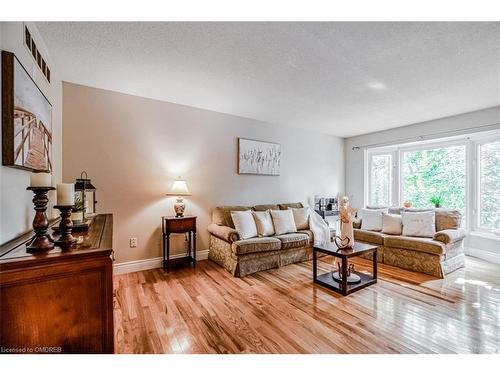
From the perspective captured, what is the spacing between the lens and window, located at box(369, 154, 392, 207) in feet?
16.2

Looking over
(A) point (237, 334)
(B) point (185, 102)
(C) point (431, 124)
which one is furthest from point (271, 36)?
(C) point (431, 124)

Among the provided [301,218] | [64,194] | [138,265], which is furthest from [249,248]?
[64,194]

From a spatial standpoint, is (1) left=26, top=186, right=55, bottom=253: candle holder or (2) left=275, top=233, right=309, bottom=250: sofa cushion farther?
(2) left=275, top=233, right=309, bottom=250: sofa cushion

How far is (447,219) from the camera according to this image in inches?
132

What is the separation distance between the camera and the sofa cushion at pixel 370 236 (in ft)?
11.5

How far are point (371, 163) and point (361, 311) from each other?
3.90 m

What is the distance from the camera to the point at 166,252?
10.8 ft

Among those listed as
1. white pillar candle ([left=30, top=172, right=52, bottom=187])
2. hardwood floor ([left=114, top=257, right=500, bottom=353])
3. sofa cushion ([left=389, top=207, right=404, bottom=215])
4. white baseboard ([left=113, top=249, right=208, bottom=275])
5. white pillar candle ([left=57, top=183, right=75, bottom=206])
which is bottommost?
hardwood floor ([left=114, top=257, right=500, bottom=353])

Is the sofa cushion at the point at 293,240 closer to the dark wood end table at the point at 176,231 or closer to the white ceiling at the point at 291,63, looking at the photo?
the dark wood end table at the point at 176,231

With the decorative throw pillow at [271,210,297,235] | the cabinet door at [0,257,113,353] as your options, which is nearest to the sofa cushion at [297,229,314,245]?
the decorative throw pillow at [271,210,297,235]

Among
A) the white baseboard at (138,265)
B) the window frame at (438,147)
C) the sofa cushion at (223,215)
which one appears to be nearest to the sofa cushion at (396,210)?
the window frame at (438,147)

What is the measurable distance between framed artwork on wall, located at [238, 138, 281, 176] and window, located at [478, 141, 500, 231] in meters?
3.29

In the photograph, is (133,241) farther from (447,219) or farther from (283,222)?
(447,219)

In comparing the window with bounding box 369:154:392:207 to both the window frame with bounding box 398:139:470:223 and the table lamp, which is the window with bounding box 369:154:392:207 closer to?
the window frame with bounding box 398:139:470:223
